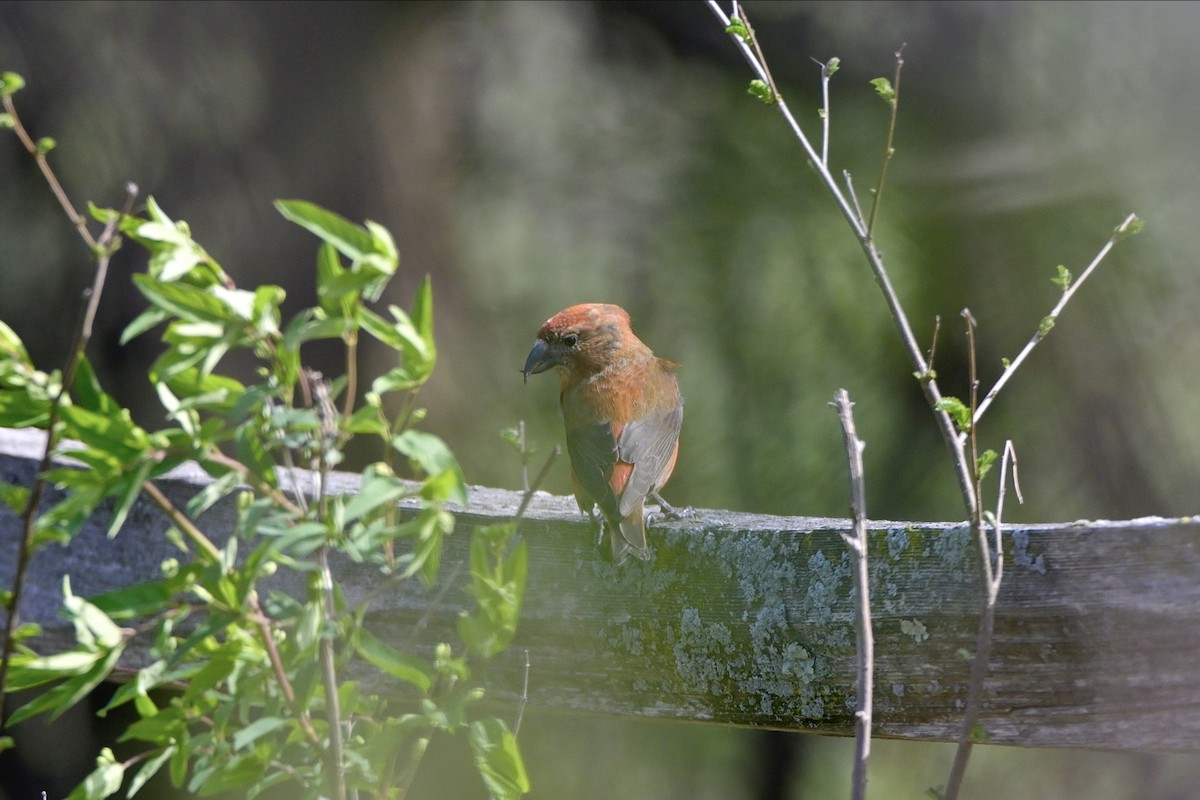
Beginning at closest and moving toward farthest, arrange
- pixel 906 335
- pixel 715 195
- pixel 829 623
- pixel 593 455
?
pixel 906 335
pixel 829 623
pixel 593 455
pixel 715 195

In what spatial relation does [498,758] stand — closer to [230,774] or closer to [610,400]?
[230,774]

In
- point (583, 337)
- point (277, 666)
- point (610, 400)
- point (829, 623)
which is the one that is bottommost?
point (277, 666)

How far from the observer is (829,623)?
1.13 m

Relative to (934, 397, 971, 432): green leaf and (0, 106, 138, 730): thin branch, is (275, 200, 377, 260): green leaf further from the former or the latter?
(934, 397, 971, 432): green leaf

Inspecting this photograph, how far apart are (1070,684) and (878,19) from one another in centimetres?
190

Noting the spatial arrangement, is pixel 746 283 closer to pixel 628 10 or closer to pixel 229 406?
pixel 628 10

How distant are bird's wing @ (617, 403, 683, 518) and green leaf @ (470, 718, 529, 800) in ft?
3.20

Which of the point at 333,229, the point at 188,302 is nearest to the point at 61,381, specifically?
the point at 188,302

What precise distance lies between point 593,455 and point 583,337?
1.29 ft

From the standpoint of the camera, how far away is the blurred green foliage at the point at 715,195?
2.38m

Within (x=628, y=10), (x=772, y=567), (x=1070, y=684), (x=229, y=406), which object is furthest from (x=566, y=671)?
(x=628, y=10)

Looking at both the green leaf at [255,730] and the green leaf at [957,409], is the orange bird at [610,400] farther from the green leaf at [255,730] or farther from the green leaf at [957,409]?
the green leaf at [255,730]

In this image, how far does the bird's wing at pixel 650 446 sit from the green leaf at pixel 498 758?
38.4 inches

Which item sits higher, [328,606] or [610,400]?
[610,400]
